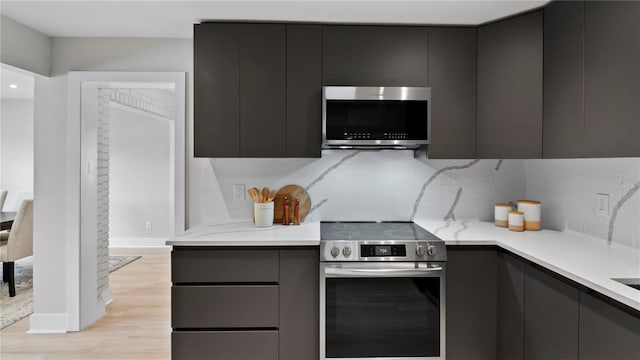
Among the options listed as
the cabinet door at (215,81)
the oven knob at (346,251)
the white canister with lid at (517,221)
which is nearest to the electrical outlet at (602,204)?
the white canister with lid at (517,221)

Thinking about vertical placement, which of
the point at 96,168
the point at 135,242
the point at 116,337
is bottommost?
the point at 116,337

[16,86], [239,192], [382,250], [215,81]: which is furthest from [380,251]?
[16,86]

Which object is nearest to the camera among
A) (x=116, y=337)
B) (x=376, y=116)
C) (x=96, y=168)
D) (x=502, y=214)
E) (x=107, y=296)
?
(x=376, y=116)

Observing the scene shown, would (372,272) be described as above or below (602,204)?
below

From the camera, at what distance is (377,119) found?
8.31 feet

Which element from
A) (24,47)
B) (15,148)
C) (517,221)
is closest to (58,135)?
(24,47)

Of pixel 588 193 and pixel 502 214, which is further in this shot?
pixel 502 214

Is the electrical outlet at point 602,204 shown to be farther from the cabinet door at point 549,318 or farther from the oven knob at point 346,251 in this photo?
the oven knob at point 346,251

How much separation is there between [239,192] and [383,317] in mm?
1389

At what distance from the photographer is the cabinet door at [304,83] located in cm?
260

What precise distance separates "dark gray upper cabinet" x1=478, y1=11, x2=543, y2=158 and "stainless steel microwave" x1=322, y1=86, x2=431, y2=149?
0.42 metres

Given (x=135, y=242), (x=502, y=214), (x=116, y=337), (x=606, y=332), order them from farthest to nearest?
(x=135, y=242), (x=116, y=337), (x=502, y=214), (x=606, y=332)

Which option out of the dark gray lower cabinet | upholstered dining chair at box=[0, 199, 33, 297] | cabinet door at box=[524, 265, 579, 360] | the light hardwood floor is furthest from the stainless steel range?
upholstered dining chair at box=[0, 199, 33, 297]

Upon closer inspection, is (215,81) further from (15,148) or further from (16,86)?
(15,148)
